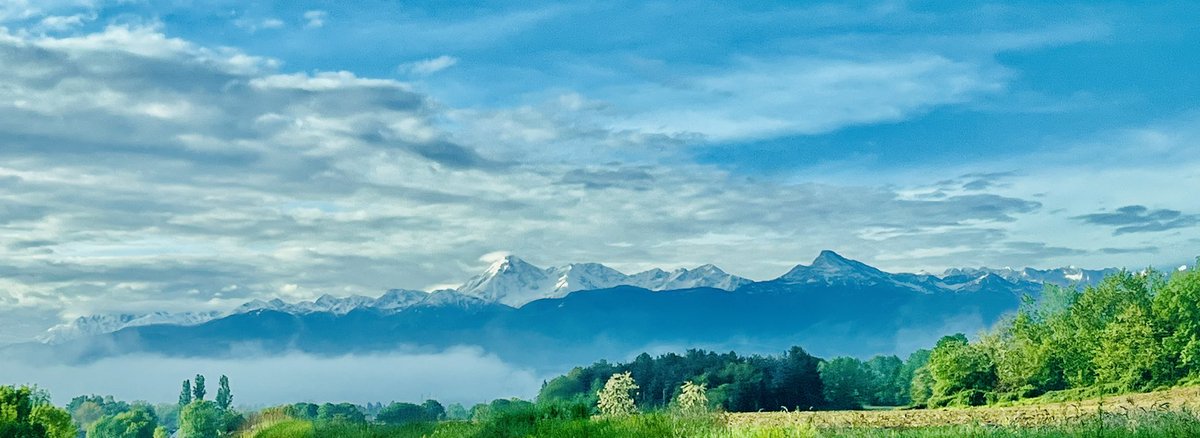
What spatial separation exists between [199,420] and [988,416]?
119m

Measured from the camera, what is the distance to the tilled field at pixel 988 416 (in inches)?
691

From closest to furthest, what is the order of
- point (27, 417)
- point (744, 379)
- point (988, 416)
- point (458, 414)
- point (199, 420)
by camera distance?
point (988, 416) < point (27, 417) < point (458, 414) < point (744, 379) < point (199, 420)

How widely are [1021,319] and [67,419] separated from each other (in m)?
56.8

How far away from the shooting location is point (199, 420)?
127 metres

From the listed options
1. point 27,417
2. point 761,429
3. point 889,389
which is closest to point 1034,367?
point 761,429

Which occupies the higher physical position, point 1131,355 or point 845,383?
point 1131,355

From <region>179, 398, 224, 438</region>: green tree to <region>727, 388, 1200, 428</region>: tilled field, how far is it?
111 metres

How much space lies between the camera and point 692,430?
17.0 metres

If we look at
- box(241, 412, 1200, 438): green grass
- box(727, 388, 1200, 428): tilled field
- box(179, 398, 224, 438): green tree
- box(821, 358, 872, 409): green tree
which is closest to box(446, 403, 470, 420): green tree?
box(241, 412, 1200, 438): green grass

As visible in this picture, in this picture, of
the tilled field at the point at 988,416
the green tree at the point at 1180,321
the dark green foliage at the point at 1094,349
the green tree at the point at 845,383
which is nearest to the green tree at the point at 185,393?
the green tree at the point at 845,383

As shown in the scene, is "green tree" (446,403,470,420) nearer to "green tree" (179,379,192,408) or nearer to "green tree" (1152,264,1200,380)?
"green tree" (1152,264,1200,380)

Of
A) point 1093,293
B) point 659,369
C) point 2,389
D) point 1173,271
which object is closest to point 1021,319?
point 1093,293

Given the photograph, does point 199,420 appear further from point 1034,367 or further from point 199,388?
point 1034,367

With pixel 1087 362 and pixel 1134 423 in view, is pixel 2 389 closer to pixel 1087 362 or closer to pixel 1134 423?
pixel 1134 423
